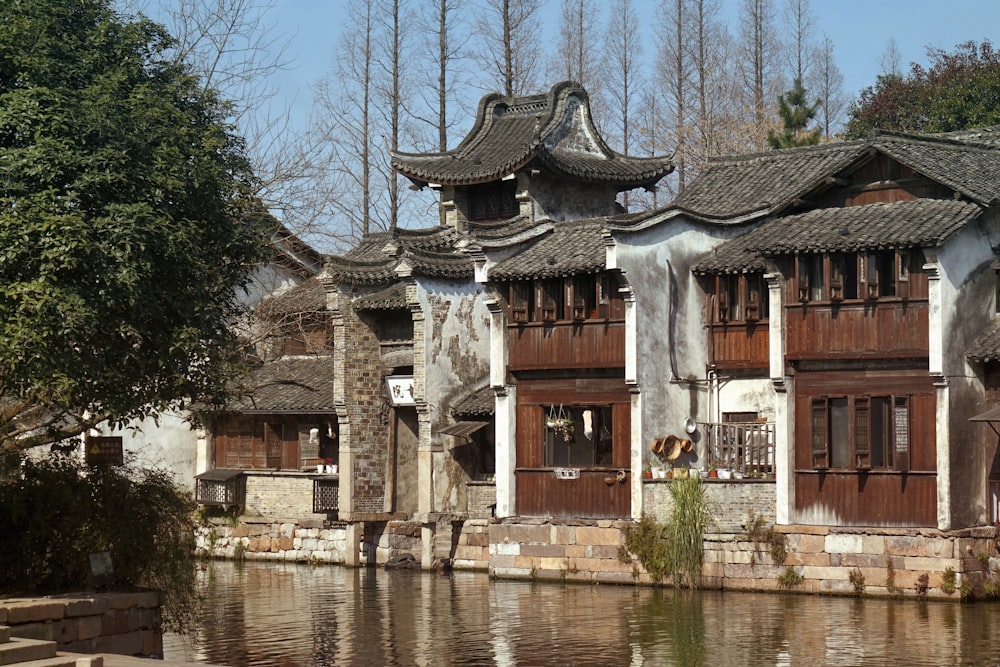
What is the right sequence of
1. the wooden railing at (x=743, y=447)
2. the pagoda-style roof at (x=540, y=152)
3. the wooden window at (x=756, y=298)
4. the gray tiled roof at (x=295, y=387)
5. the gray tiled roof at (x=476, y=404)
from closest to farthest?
1. the wooden railing at (x=743, y=447)
2. the wooden window at (x=756, y=298)
3. the gray tiled roof at (x=476, y=404)
4. the pagoda-style roof at (x=540, y=152)
5. the gray tiled roof at (x=295, y=387)

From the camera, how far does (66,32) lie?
21516 millimetres

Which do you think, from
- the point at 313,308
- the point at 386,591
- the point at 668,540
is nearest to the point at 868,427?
the point at 668,540

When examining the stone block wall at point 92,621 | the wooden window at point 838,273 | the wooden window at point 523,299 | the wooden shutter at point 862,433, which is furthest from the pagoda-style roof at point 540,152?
the stone block wall at point 92,621

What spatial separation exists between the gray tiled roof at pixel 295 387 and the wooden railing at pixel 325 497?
2.07 meters

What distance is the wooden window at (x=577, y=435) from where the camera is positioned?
37.1 metres

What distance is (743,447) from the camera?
35.0 metres

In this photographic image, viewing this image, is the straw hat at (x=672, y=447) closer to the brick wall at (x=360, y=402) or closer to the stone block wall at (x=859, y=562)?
the stone block wall at (x=859, y=562)

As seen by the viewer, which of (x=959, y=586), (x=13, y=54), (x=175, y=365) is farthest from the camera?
(x=959, y=586)

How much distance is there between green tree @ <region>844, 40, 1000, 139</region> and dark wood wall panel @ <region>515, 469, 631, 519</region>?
66.4 feet

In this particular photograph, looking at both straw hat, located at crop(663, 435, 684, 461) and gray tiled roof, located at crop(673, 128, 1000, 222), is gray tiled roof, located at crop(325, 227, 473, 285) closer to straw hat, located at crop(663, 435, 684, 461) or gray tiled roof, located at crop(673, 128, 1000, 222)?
gray tiled roof, located at crop(673, 128, 1000, 222)

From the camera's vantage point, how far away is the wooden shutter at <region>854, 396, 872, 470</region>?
3209 cm

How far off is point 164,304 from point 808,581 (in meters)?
16.5

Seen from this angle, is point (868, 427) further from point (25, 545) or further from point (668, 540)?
point (25, 545)

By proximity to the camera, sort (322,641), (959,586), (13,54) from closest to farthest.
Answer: (13,54) → (322,641) → (959,586)
